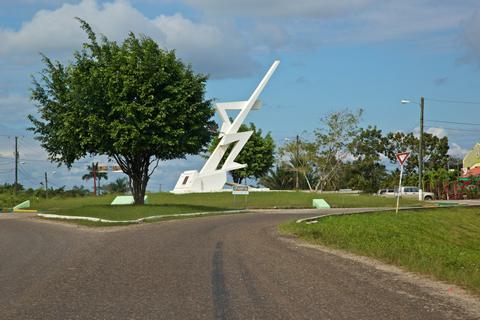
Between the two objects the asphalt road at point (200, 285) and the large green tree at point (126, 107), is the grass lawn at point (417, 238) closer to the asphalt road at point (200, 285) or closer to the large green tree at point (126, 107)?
the asphalt road at point (200, 285)

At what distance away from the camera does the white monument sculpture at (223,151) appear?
6275cm

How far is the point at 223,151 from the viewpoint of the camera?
2516 inches

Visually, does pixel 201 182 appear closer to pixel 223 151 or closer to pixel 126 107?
pixel 223 151

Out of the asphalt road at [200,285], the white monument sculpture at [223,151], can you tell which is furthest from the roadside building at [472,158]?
the asphalt road at [200,285]

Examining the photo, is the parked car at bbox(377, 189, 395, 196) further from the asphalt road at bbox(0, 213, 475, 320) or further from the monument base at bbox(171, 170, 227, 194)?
the asphalt road at bbox(0, 213, 475, 320)

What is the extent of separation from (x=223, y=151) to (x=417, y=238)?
129 ft

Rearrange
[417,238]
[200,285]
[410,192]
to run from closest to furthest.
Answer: [200,285]
[417,238]
[410,192]

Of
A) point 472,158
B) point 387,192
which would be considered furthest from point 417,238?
point 472,158

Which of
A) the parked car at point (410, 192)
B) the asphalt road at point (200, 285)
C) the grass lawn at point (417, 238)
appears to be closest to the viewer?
the asphalt road at point (200, 285)

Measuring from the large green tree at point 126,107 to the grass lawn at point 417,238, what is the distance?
1123 cm

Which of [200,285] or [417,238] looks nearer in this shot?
[200,285]

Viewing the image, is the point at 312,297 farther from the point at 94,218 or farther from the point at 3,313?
the point at 94,218

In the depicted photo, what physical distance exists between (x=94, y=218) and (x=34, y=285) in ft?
69.7

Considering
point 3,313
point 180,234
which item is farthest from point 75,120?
point 3,313
